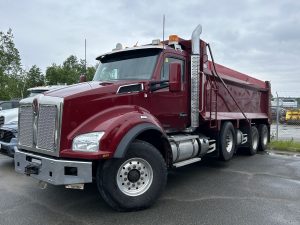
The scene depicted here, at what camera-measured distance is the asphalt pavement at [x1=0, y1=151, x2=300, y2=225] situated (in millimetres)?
5051

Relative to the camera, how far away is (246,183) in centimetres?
732

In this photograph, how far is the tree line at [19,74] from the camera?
33.7m

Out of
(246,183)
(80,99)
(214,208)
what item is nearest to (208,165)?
(246,183)

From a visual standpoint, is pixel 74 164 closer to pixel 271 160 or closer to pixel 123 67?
pixel 123 67

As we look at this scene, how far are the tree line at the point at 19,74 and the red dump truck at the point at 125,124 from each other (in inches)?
649

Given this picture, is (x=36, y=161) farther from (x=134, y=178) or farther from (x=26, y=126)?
(x=134, y=178)

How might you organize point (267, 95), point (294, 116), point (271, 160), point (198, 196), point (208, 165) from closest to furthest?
point (198, 196) → point (208, 165) → point (271, 160) → point (267, 95) → point (294, 116)

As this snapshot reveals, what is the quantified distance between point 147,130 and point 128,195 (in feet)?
3.42

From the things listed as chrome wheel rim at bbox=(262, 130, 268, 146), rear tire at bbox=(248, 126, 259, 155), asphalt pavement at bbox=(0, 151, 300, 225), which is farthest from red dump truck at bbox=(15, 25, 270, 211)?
chrome wheel rim at bbox=(262, 130, 268, 146)

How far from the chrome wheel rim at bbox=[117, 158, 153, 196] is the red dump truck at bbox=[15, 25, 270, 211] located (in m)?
0.01

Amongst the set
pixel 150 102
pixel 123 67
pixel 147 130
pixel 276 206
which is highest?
pixel 123 67

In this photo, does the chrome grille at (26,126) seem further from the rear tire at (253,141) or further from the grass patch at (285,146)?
the grass patch at (285,146)

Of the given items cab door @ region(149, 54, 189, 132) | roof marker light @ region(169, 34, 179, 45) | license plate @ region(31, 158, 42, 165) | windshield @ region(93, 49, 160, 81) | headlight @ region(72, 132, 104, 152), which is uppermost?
roof marker light @ region(169, 34, 179, 45)

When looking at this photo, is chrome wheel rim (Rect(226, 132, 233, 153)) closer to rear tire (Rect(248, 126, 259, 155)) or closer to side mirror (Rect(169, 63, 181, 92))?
rear tire (Rect(248, 126, 259, 155))
